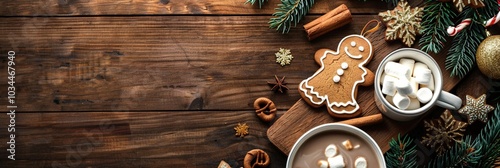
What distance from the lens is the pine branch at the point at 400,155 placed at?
4.36ft

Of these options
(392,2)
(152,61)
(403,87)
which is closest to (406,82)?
(403,87)

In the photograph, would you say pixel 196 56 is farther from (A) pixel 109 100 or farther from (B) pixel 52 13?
(B) pixel 52 13

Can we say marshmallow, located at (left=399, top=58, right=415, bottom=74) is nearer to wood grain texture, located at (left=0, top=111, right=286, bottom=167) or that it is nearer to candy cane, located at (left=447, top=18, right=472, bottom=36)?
candy cane, located at (left=447, top=18, right=472, bottom=36)

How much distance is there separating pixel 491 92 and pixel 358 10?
1.22 ft

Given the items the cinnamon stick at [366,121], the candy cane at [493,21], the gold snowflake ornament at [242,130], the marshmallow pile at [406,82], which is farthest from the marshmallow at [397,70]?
the gold snowflake ornament at [242,130]

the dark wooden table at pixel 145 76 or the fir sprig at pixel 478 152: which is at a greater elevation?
the dark wooden table at pixel 145 76

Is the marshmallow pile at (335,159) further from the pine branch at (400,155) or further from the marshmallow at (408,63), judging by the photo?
the marshmallow at (408,63)

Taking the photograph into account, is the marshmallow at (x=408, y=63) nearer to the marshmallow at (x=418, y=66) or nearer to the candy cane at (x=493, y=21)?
the marshmallow at (x=418, y=66)

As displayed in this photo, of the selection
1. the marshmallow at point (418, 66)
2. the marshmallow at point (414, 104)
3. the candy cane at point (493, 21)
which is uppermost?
the candy cane at point (493, 21)

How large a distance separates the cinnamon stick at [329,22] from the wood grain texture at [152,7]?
0.11ft

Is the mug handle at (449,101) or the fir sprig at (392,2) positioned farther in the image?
the fir sprig at (392,2)

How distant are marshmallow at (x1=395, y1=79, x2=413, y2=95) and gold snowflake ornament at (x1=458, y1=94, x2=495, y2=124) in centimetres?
17

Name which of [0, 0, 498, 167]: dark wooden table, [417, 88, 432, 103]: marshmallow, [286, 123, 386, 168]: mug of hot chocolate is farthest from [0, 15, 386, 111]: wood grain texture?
[417, 88, 432, 103]: marshmallow

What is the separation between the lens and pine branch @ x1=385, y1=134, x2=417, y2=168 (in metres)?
1.33
